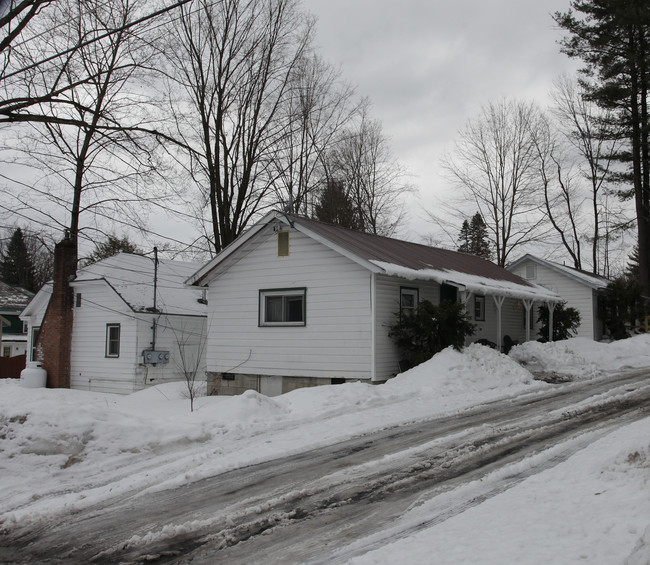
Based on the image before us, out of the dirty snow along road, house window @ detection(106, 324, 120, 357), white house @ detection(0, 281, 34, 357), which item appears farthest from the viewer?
white house @ detection(0, 281, 34, 357)

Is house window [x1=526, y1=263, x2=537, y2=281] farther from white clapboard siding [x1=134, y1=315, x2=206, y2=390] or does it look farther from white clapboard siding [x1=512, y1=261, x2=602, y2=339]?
white clapboard siding [x1=134, y1=315, x2=206, y2=390]

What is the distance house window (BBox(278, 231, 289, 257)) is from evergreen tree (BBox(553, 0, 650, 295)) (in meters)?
22.3

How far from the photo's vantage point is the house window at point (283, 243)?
17055mm

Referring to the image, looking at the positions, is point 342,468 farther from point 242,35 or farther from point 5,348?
point 5,348

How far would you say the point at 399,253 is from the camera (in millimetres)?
18453

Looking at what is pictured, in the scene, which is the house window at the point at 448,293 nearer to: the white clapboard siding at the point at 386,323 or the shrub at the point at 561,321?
the white clapboard siding at the point at 386,323

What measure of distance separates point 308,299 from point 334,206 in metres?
20.1

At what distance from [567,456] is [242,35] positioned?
23628 millimetres

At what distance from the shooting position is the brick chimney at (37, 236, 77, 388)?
2359cm

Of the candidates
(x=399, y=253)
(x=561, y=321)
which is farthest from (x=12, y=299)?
(x=561, y=321)

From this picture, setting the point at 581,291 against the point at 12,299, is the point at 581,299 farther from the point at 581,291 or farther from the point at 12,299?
the point at 12,299

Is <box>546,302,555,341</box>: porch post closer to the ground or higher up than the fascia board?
closer to the ground

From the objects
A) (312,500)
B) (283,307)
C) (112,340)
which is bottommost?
(312,500)

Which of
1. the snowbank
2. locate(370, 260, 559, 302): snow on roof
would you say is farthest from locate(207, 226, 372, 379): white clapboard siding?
the snowbank
